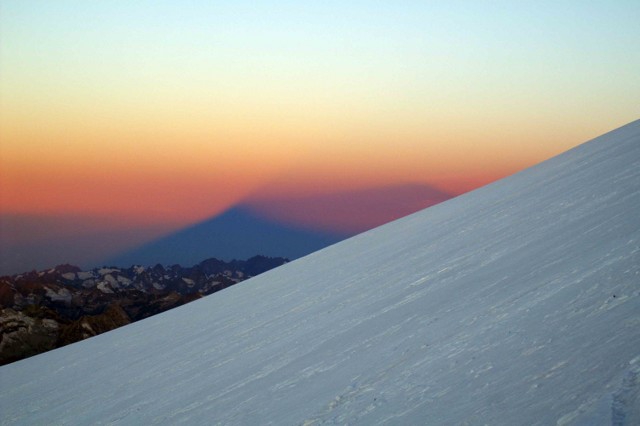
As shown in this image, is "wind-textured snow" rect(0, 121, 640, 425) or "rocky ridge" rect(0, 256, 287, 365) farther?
"rocky ridge" rect(0, 256, 287, 365)

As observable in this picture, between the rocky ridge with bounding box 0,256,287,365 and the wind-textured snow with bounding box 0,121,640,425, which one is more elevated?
the rocky ridge with bounding box 0,256,287,365

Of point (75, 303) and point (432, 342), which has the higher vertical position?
point (75, 303)

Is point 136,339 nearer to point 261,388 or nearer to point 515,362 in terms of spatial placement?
point 261,388

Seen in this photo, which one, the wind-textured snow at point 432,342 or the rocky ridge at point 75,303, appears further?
the rocky ridge at point 75,303

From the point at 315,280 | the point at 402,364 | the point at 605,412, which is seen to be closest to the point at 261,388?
the point at 402,364

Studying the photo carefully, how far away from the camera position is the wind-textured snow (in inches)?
114

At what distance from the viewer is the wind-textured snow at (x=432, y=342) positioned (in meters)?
2.91

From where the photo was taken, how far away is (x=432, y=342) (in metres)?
4.11

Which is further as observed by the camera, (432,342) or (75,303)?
(75,303)

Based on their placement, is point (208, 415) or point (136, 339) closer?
point (208, 415)

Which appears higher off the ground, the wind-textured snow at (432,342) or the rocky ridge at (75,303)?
the rocky ridge at (75,303)

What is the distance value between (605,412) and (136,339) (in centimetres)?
884

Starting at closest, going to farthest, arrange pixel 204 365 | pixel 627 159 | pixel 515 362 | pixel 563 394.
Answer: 1. pixel 563 394
2. pixel 515 362
3. pixel 204 365
4. pixel 627 159

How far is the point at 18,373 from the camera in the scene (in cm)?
1001
